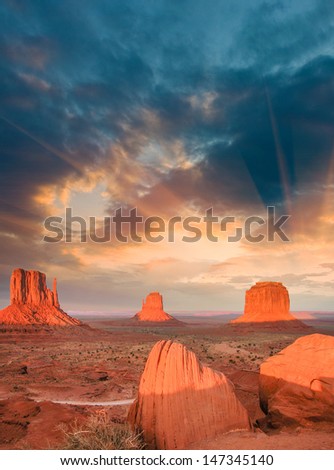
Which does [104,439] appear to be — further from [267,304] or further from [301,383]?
[267,304]

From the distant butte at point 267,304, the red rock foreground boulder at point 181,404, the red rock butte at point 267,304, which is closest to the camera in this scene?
Result: the red rock foreground boulder at point 181,404

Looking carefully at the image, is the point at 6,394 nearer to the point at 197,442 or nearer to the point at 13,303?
the point at 197,442

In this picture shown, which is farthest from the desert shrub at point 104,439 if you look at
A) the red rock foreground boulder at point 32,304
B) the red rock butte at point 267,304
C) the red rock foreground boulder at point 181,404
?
the red rock butte at point 267,304

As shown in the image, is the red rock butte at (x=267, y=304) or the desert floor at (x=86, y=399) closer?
the desert floor at (x=86, y=399)

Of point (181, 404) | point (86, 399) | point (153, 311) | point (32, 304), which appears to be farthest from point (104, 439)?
point (153, 311)

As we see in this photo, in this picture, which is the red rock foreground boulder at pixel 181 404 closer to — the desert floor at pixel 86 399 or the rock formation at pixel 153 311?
the desert floor at pixel 86 399

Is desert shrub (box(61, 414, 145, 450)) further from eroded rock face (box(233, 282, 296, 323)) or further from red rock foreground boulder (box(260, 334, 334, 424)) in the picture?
eroded rock face (box(233, 282, 296, 323))
